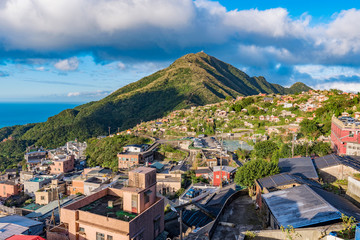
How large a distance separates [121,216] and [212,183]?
13985 millimetres

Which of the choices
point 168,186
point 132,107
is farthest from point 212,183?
point 132,107

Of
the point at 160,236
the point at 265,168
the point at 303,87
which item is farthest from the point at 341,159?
the point at 303,87

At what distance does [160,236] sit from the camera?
8.83 m

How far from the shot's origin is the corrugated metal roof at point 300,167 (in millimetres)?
12867

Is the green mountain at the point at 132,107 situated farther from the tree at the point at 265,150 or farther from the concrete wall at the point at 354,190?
the concrete wall at the point at 354,190

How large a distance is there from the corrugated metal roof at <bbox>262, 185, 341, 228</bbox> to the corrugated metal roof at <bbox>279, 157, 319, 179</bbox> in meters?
4.27

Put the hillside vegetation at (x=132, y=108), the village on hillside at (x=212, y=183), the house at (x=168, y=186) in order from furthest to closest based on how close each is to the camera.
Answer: the hillside vegetation at (x=132, y=108)
the house at (x=168, y=186)
the village on hillside at (x=212, y=183)

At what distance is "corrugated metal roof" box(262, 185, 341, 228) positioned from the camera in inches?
275

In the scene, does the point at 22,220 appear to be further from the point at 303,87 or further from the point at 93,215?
the point at 303,87

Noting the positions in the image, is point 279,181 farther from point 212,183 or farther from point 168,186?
point 168,186

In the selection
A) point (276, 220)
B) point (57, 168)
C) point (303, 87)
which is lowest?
point (57, 168)

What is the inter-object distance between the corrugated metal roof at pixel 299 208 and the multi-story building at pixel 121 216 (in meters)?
3.89

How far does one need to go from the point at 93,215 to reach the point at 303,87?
126 m

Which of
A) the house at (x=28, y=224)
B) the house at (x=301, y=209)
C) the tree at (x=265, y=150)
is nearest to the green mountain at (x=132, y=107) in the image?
the house at (x=28, y=224)
